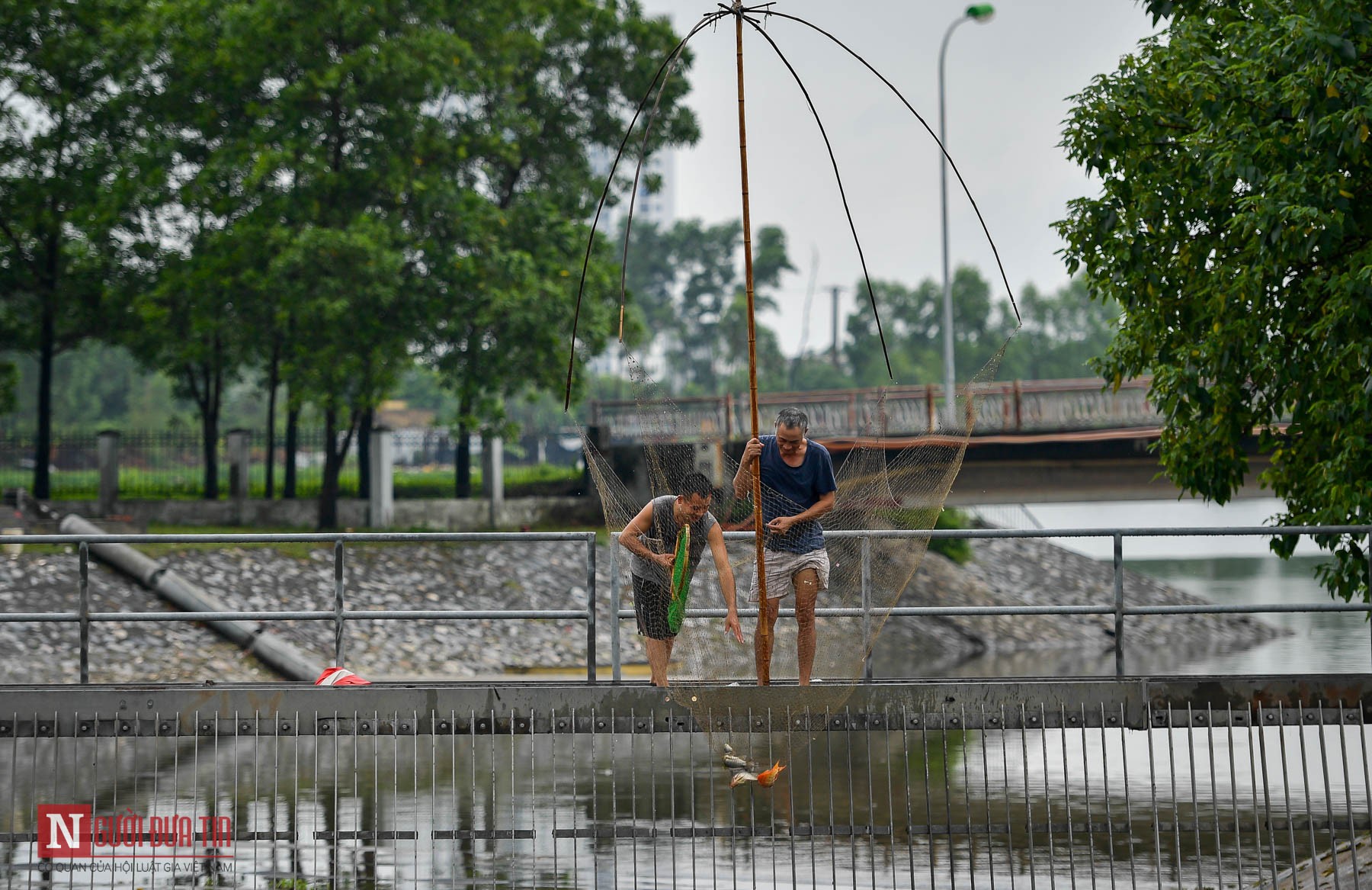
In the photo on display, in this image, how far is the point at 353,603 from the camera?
2186 cm

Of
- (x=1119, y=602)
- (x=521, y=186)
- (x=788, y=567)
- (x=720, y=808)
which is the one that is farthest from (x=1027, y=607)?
(x=521, y=186)

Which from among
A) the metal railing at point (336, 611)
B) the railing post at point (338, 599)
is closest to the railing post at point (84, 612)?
the metal railing at point (336, 611)

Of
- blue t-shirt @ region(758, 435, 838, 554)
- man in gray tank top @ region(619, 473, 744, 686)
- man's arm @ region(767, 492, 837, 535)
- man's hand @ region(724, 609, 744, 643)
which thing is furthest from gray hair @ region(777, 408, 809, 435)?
man's hand @ region(724, 609, 744, 643)

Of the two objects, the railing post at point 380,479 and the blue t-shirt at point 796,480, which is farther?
the railing post at point 380,479

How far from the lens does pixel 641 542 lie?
7230 millimetres

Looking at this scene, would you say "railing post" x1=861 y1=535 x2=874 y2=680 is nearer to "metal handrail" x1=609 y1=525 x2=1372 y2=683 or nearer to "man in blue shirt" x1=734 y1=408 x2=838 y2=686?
"metal handrail" x1=609 y1=525 x2=1372 y2=683

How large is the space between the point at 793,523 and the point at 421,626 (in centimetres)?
1545

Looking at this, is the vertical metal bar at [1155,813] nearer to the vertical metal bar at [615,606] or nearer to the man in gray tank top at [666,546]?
the man in gray tank top at [666,546]

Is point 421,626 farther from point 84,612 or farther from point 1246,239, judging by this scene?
point 1246,239

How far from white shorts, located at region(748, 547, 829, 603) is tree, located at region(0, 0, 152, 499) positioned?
21.9 m

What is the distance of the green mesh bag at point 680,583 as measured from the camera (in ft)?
23.3

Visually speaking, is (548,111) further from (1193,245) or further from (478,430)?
(1193,245)

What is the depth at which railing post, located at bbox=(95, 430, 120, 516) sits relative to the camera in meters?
27.8

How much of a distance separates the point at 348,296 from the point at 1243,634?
20781 millimetres
